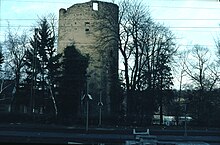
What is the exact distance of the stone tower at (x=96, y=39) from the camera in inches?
470

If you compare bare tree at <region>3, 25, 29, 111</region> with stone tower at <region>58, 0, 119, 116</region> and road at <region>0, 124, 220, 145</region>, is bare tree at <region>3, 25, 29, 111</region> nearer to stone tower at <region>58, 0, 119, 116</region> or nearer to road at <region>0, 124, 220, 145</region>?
stone tower at <region>58, 0, 119, 116</region>

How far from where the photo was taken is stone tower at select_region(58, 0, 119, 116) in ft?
39.2

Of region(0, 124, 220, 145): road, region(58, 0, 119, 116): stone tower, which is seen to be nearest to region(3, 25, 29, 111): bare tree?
region(58, 0, 119, 116): stone tower

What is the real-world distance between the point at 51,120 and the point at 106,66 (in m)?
3.40

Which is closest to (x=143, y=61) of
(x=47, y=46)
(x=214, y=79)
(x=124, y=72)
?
(x=124, y=72)

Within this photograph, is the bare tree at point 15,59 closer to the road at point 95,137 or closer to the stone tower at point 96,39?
the stone tower at point 96,39

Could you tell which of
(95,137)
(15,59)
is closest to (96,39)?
(15,59)

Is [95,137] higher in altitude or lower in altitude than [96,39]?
lower

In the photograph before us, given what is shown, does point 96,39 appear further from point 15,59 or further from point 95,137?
point 95,137

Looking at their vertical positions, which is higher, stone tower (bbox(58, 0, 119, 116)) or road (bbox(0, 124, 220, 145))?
stone tower (bbox(58, 0, 119, 116))

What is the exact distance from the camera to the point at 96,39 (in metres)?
14.2

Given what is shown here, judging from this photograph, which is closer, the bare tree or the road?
the road

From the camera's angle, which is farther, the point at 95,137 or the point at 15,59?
the point at 15,59

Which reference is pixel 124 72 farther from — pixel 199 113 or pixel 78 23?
pixel 199 113
